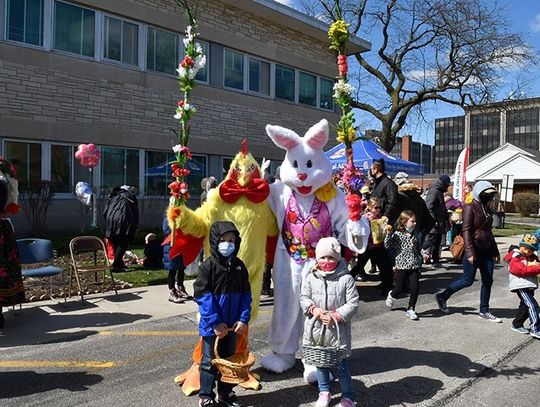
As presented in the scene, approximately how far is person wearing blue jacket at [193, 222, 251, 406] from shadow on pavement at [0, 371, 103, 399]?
3.97 feet

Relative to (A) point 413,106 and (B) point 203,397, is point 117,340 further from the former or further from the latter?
(A) point 413,106

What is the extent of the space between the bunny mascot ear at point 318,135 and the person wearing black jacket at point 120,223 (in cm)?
582

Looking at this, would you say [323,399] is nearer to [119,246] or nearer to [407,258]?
[407,258]

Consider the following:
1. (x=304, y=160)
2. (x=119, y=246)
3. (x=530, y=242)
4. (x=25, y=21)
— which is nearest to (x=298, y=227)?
(x=304, y=160)

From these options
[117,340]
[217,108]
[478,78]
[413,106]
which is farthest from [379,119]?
[117,340]

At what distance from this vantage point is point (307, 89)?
20.4 m

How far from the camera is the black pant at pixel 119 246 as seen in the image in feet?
30.7

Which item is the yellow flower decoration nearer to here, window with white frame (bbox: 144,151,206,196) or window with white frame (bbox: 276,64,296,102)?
window with white frame (bbox: 144,151,206,196)

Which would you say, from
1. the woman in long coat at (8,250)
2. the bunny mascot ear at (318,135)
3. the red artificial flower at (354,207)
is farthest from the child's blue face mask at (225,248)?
the woman in long coat at (8,250)

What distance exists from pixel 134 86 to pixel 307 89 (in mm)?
8337

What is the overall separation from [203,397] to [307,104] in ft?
58.1

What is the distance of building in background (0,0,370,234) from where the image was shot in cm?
1223

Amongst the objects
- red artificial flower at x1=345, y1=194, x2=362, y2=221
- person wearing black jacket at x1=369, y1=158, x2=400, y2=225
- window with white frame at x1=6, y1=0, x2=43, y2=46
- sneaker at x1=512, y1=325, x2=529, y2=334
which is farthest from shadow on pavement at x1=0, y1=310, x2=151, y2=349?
window with white frame at x1=6, y1=0, x2=43, y2=46

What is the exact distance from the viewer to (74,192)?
13.2 m
